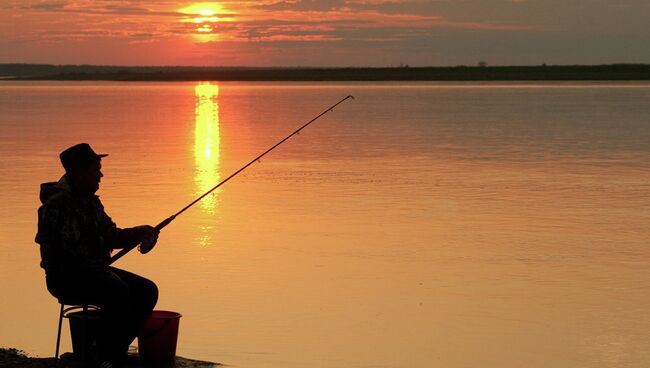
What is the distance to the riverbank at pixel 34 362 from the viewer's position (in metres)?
5.46

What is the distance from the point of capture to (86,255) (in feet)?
16.5

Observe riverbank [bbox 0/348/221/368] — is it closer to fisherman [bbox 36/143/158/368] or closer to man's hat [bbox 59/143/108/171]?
fisherman [bbox 36/143/158/368]

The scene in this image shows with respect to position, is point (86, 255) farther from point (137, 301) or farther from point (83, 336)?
point (83, 336)

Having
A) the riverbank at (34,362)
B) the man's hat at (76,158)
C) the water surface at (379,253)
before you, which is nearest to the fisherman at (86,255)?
the man's hat at (76,158)

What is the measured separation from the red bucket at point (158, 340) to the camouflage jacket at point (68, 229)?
69 cm

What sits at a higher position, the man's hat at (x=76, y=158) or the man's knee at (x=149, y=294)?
the man's hat at (x=76, y=158)

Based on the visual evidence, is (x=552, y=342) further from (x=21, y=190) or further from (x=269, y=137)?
(x=269, y=137)

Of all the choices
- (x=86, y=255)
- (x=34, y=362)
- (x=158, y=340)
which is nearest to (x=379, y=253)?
(x=158, y=340)

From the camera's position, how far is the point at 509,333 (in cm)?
661

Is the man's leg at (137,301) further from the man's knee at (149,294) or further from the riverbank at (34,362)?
the riverbank at (34,362)

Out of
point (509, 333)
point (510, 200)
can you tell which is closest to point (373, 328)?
point (509, 333)

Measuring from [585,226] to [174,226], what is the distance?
3643 mm

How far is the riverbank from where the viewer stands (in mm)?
5457

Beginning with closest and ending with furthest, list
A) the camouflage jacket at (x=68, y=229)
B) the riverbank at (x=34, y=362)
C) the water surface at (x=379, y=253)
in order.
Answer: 1. the camouflage jacket at (x=68, y=229)
2. the riverbank at (x=34, y=362)
3. the water surface at (x=379, y=253)
